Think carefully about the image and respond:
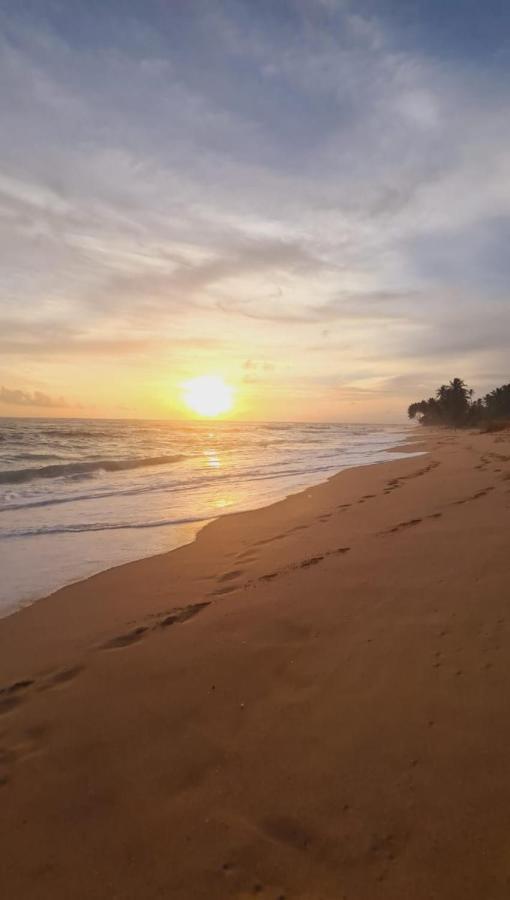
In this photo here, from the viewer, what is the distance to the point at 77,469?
72.1 ft

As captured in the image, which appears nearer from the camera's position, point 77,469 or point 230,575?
point 230,575

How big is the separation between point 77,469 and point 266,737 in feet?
67.9

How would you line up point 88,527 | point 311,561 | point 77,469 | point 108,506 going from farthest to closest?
1. point 77,469
2. point 108,506
3. point 88,527
4. point 311,561

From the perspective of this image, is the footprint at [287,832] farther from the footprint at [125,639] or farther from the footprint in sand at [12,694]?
the footprint at [125,639]

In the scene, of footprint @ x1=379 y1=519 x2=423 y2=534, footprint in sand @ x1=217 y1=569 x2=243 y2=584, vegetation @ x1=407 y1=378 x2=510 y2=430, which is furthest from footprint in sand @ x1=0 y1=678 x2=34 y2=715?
vegetation @ x1=407 y1=378 x2=510 y2=430

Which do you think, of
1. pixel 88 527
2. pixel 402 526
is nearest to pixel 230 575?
pixel 402 526

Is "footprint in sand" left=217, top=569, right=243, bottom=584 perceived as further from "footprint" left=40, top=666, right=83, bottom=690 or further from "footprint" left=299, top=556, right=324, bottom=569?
"footprint" left=40, top=666, right=83, bottom=690

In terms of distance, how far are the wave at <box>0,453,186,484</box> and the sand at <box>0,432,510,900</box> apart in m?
15.0

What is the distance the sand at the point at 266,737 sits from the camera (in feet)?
7.19

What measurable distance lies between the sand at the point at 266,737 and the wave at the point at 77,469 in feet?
49.1

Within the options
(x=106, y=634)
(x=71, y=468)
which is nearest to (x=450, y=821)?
(x=106, y=634)

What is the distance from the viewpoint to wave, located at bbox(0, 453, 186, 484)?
19.2 meters

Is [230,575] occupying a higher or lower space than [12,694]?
higher

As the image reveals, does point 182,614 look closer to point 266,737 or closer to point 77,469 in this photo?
point 266,737
